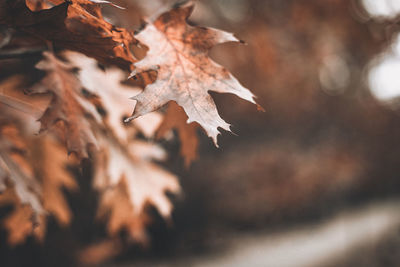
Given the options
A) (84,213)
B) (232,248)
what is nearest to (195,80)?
(84,213)

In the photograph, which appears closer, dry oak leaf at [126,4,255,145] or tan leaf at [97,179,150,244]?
dry oak leaf at [126,4,255,145]

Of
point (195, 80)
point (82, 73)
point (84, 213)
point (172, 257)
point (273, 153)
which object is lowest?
point (195, 80)

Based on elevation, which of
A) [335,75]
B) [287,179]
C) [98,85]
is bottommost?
[98,85]

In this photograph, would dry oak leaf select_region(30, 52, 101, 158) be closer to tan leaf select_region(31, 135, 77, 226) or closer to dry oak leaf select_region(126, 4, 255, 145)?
dry oak leaf select_region(126, 4, 255, 145)

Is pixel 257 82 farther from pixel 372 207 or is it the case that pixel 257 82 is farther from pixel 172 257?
pixel 372 207

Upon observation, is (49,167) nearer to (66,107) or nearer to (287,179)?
(66,107)

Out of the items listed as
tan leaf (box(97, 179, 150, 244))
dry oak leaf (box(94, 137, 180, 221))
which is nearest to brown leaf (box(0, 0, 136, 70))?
dry oak leaf (box(94, 137, 180, 221))

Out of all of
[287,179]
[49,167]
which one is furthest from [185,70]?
[287,179]
